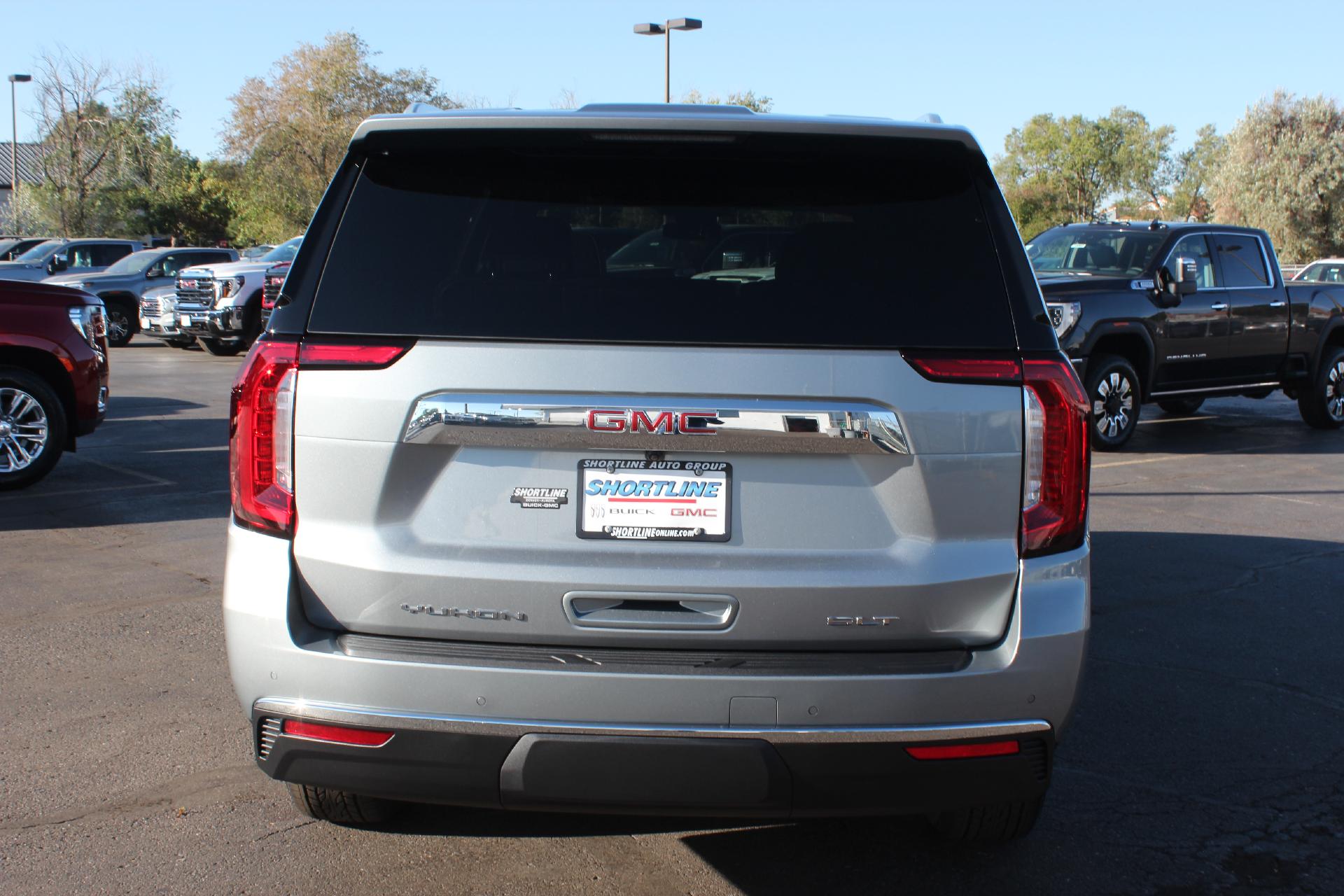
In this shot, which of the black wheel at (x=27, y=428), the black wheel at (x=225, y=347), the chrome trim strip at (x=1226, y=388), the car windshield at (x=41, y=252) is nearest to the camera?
the black wheel at (x=27, y=428)

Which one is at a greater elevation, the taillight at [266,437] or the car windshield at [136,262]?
the car windshield at [136,262]

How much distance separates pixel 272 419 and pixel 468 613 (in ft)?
2.10

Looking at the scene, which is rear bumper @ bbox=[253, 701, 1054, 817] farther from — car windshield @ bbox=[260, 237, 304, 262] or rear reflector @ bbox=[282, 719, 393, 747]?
car windshield @ bbox=[260, 237, 304, 262]

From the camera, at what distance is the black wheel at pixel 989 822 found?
3.44 m

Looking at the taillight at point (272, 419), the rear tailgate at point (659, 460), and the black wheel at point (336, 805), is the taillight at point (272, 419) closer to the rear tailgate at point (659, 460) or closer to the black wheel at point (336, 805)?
the rear tailgate at point (659, 460)

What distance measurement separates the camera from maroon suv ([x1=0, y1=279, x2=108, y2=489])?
891 centimetres

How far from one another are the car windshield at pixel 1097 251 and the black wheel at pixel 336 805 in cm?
981

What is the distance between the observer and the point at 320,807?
343 centimetres

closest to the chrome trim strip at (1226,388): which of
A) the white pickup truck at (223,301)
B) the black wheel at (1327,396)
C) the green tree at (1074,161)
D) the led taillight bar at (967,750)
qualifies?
the black wheel at (1327,396)

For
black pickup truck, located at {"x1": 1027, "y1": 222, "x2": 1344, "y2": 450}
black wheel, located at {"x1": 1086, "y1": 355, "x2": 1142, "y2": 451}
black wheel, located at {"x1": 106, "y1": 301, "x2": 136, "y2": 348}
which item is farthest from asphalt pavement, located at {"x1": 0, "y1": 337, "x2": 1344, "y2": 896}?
black wheel, located at {"x1": 106, "y1": 301, "x2": 136, "y2": 348}

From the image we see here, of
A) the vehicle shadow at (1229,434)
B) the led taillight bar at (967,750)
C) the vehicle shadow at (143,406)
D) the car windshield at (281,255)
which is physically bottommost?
the vehicle shadow at (1229,434)

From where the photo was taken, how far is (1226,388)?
42.5 ft

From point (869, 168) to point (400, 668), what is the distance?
1.58 meters

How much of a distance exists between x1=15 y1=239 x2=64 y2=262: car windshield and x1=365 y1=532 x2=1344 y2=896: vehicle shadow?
90.4ft
